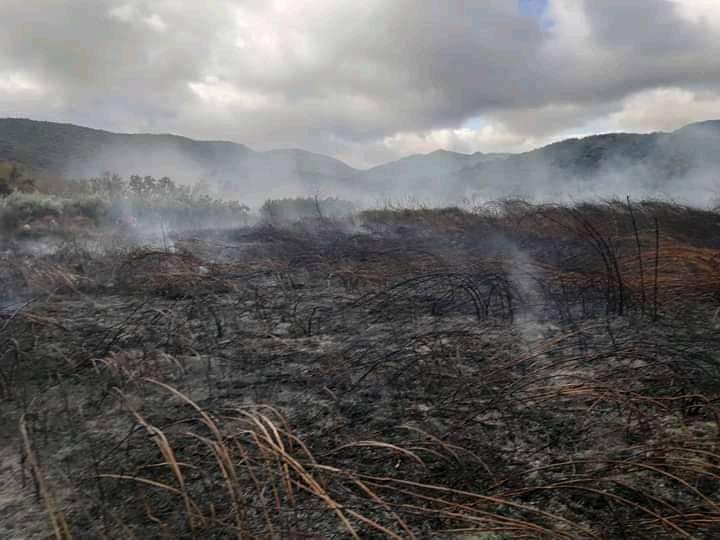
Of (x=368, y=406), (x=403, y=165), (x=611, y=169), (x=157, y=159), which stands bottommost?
(x=368, y=406)

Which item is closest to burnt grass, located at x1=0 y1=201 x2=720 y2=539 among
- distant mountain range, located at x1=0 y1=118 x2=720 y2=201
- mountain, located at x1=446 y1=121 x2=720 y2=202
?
distant mountain range, located at x1=0 y1=118 x2=720 y2=201

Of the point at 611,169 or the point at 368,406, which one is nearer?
the point at 368,406

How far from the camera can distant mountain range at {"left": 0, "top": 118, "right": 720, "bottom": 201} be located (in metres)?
21.9

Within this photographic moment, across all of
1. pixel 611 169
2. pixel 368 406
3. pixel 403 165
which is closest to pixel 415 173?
pixel 403 165

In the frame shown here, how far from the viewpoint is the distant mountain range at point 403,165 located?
71.8 ft

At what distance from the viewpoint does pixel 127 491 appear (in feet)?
4.28

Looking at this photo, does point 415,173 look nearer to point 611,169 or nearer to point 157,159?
point 611,169

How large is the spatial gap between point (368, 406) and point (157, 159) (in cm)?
5130

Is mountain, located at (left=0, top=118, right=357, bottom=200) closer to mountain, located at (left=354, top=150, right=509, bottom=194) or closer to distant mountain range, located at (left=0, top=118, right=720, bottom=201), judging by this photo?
distant mountain range, located at (left=0, top=118, right=720, bottom=201)

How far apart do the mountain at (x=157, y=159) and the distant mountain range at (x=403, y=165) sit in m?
0.10

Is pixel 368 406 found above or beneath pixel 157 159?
beneath

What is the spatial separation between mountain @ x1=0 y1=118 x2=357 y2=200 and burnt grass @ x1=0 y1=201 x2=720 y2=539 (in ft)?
94.5

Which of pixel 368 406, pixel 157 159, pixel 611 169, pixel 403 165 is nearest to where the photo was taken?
pixel 368 406

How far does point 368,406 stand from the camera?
68.1 inches
